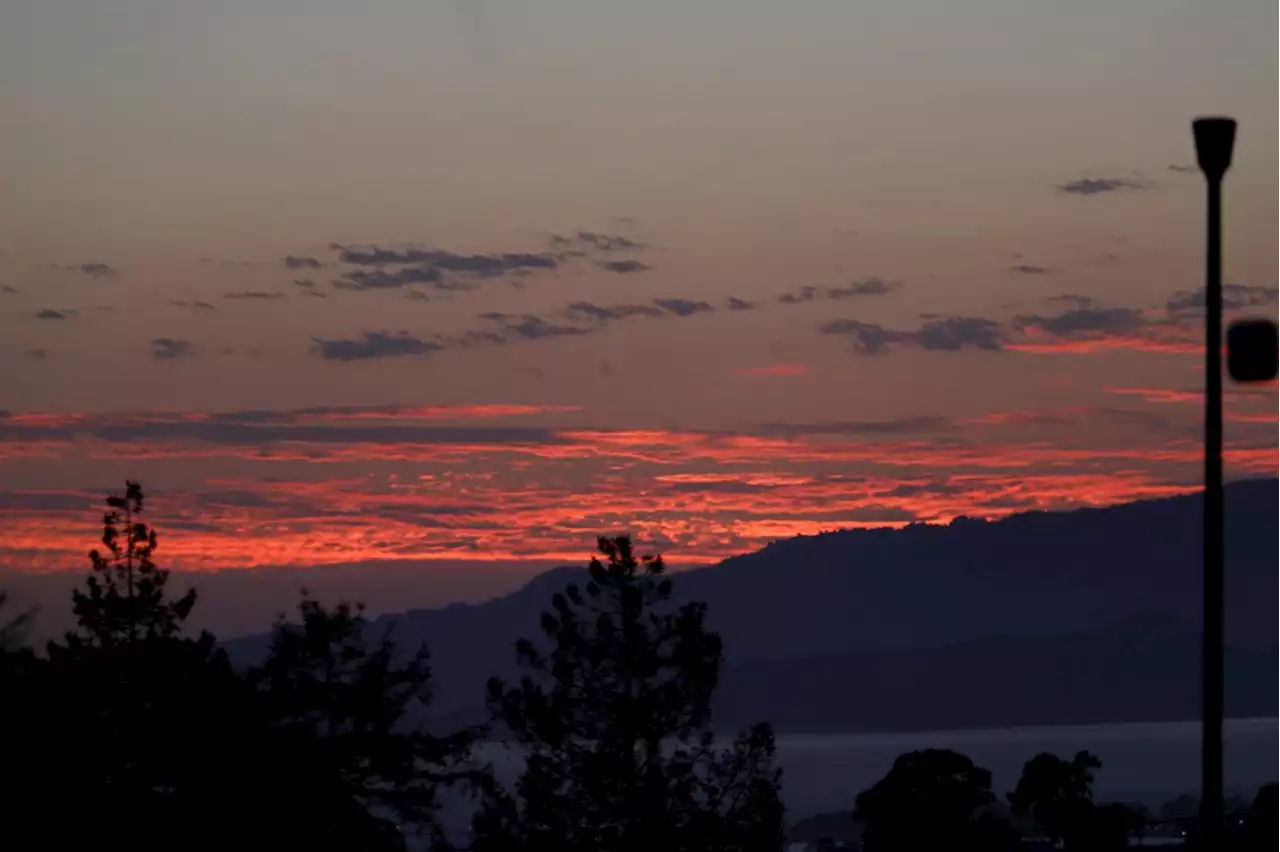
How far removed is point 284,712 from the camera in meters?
33.4

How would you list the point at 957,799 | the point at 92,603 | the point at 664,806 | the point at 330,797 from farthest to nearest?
the point at 957,799, the point at 664,806, the point at 92,603, the point at 330,797

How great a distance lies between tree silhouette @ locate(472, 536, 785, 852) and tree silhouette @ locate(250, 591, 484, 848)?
4.54 metres

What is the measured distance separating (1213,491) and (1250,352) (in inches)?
50.9

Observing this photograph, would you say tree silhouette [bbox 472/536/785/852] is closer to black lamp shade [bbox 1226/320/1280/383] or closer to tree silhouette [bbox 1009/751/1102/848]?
black lamp shade [bbox 1226/320/1280/383]

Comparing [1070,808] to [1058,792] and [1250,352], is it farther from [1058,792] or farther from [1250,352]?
[1250,352]

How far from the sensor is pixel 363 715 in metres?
45.8

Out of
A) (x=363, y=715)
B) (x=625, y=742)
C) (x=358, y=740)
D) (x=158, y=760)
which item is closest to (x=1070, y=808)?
(x=625, y=742)

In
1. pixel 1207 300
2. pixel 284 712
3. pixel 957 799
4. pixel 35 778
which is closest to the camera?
pixel 1207 300

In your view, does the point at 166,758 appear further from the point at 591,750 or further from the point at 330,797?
the point at 591,750

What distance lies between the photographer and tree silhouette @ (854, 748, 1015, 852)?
107375mm

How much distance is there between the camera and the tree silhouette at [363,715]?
36219 mm

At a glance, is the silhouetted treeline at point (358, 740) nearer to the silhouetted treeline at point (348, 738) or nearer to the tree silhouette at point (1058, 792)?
the silhouetted treeline at point (348, 738)

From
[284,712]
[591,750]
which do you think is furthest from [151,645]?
[591,750]

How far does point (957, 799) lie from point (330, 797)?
80777 millimetres
